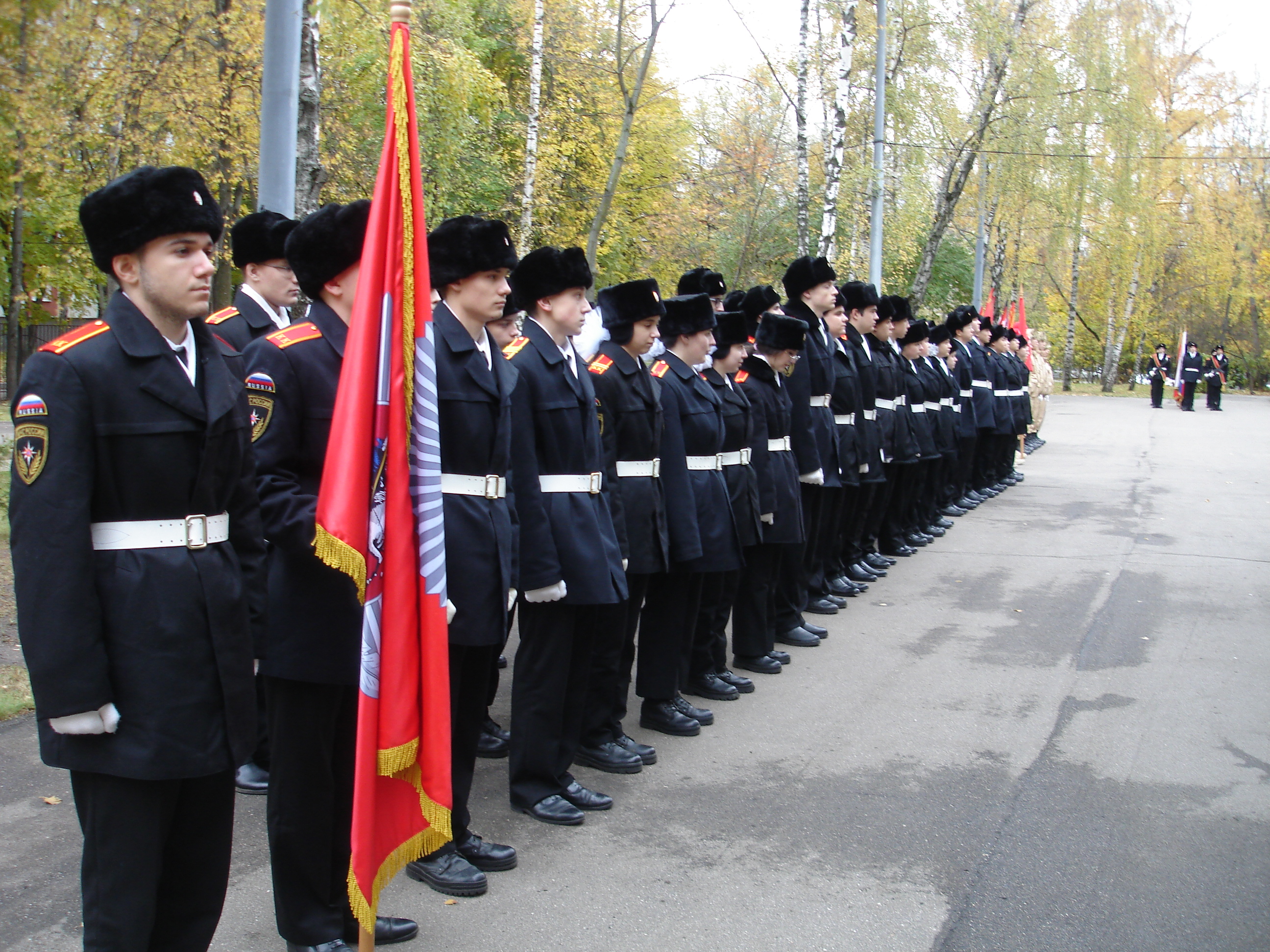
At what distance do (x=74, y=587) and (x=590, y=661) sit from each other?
2.60m

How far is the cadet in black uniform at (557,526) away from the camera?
15.3ft

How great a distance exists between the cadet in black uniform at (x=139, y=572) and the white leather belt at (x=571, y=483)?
73.2 inches

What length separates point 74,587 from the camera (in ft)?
8.76

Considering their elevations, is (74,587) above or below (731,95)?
below

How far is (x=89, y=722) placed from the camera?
2.68 metres

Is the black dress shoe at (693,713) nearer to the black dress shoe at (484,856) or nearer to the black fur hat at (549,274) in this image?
the black dress shoe at (484,856)

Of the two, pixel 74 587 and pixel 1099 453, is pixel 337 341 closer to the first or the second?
pixel 74 587

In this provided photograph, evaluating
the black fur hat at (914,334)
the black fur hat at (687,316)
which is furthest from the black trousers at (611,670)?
the black fur hat at (914,334)

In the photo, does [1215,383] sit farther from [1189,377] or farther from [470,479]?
[470,479]

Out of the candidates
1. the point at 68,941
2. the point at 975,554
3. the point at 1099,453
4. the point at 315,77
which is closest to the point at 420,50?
the point at 315,77

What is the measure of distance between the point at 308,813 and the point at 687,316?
336cm

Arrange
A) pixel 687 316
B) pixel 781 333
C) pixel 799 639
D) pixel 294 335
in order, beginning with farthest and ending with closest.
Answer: pixel 799 639 → pixel 781 333 → pixel 687 316 → pixel 294 335

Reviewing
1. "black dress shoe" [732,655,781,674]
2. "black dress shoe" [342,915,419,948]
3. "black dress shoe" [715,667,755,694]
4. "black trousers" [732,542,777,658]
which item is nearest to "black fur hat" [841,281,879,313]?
"black trousers" [732,542,777,658]

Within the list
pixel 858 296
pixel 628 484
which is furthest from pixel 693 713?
pixel 858 296
